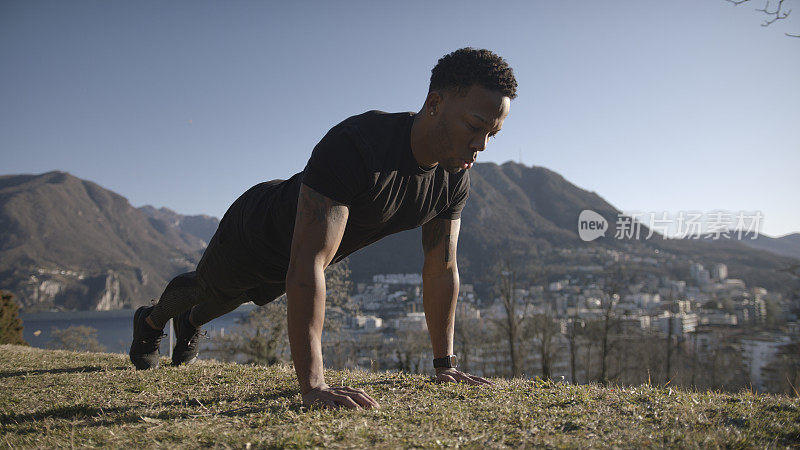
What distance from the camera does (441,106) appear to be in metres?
2.71

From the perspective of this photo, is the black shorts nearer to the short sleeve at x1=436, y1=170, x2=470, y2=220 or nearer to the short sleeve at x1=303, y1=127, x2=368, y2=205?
the short sleeve at x1=303, y1=127, x2=368, y2=205

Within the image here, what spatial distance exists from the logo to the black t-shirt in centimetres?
7767

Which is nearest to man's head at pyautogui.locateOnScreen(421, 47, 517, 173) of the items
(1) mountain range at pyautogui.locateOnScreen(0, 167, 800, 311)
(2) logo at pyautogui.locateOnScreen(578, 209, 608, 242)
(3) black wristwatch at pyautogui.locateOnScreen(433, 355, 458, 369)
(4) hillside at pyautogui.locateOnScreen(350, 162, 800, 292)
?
(3) black wristwatch at pyautogui.locateOnScreen(433, 355, 458, 369)

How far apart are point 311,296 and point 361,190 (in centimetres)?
66

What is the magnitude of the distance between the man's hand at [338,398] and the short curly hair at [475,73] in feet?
5.55

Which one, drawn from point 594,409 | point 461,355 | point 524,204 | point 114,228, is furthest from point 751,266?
point 114,228

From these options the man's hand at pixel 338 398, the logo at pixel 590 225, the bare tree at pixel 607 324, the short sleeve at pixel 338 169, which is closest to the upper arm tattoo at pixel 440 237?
the short sleeve at pixel 338 169

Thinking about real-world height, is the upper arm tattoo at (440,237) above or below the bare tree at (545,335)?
above

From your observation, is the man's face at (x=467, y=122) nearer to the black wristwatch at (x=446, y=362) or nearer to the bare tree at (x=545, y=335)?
the black wristwatch at (x=446, y=362)

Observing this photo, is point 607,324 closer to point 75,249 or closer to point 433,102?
point 433,102

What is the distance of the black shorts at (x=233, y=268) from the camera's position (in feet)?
11.1

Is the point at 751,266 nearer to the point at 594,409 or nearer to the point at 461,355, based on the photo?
the point at 461,355

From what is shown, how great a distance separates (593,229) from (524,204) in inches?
567

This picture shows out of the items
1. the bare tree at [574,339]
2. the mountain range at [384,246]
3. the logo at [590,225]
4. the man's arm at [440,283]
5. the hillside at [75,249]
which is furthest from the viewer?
the logo at [590,225]
